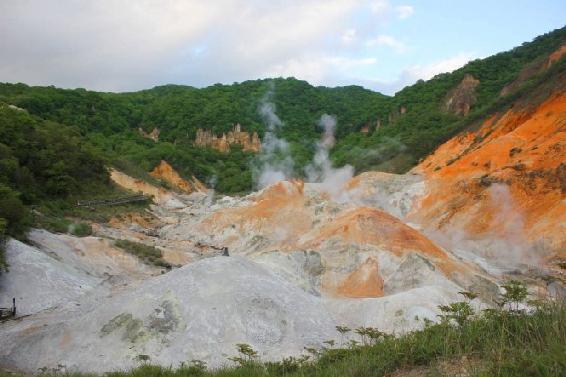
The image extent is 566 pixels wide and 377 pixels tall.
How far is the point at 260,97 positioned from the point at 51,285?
9046cm

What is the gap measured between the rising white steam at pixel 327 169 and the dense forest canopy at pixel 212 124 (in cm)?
138

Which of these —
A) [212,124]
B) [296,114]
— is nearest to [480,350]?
[212,124]

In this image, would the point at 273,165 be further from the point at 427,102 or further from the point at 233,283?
the point at 233,283

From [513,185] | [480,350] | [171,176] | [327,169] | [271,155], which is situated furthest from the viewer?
[271,155]

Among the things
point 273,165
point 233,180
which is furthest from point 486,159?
point 273,165

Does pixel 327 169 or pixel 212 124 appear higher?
pixel 212 124

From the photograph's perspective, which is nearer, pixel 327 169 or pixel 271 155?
pixel 327 169

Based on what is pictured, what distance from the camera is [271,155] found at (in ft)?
284

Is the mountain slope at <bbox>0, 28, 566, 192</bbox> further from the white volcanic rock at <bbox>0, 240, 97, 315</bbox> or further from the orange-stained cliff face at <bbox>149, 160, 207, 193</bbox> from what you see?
the white volcanic rock at <bbox>0, 240, 97, 315</bbox>

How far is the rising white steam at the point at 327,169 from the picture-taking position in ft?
138

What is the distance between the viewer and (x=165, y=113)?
94375 millimetres

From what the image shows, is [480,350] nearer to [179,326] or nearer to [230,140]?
[179,326]

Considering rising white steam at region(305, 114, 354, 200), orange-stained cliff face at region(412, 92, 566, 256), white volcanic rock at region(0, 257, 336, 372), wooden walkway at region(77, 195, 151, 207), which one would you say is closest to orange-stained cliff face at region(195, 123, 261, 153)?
rising white steam at region(305, 114, 354, 200)

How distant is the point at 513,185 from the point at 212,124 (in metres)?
68.1
